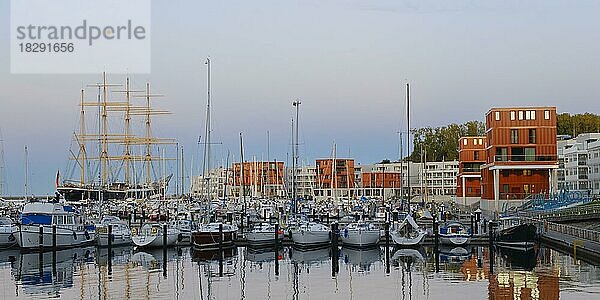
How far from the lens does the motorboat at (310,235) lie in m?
55.4

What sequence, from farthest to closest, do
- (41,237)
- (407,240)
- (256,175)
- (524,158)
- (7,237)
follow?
(256,175) → (524,158) → (7,237) → (407,240) → (41,237)

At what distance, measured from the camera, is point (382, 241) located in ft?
189

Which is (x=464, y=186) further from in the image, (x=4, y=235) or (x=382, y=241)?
(x=4, y=235)

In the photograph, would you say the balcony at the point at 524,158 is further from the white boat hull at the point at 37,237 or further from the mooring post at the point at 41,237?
the mooring post at the point at 41,237

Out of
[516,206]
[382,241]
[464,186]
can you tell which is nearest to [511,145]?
[516,206]

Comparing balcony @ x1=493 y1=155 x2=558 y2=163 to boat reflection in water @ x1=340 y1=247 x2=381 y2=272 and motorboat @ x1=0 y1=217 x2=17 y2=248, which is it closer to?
boat reflection in water @ x1=340 y1=247 x2=381 y2=272

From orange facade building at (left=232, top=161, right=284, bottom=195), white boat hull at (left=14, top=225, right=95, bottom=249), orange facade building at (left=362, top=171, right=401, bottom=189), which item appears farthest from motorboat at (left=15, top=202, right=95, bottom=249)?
orange facade building at (left=362, top=171, right=401, bottom=189)

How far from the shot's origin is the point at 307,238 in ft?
182

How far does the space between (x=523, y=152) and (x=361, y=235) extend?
136ft

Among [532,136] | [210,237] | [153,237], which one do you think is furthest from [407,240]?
[532,136]

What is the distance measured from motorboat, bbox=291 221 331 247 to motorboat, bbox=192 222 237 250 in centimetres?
445

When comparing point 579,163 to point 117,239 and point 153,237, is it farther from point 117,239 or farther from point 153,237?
point 153,237

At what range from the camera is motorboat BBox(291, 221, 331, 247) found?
55.4m

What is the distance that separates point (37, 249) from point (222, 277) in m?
17.7
